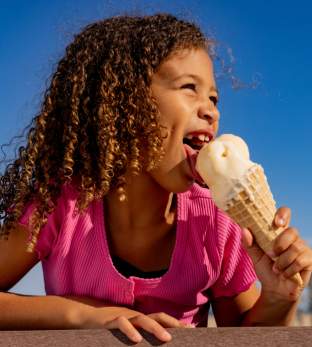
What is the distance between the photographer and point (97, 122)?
10.6ft

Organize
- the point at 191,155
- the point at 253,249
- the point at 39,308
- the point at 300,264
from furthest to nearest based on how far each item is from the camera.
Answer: the point at 191,155, the point at 39,308, the point at 253,249, the point at 300,264

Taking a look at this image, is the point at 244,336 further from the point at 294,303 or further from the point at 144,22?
the point at 144,22

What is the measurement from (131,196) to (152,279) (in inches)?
18.2

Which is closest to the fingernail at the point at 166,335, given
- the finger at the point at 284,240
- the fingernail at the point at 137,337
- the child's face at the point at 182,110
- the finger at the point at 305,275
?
the fingernail at the point at 137,337

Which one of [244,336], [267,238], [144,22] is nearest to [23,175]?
[144,22]

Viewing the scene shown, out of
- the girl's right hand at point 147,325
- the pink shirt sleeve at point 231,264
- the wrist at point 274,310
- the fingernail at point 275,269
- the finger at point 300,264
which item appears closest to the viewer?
the girl's right hand at point 147,325

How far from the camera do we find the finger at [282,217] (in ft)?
8.52

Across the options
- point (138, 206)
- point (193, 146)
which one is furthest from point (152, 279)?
point (193, 146)

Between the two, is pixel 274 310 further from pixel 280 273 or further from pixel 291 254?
pixel 291 254

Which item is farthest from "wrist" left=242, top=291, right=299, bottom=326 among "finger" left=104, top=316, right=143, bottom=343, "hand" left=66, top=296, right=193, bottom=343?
"finger" left=104, top=316, right=143, bottom=343

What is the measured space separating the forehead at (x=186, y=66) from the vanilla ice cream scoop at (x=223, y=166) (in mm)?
598

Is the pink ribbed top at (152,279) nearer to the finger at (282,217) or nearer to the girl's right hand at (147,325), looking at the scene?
the finger at (282,217)

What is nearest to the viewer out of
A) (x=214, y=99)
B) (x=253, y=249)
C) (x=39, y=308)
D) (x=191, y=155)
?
(x=253, y=249)

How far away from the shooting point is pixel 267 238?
2.59 meters
